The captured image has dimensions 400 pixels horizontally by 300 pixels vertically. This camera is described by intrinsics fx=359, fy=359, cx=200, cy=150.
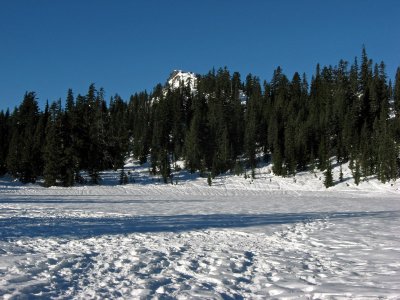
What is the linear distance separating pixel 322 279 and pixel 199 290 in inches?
109

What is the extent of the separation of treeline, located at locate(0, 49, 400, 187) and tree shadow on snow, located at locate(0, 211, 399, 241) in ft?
128

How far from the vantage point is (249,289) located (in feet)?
23.3

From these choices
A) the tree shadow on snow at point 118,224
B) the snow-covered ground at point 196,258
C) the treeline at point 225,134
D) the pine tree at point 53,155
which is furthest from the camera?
the treeline at point 225,134

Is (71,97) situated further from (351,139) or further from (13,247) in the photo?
(13,247)

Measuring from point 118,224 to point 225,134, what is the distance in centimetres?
6587

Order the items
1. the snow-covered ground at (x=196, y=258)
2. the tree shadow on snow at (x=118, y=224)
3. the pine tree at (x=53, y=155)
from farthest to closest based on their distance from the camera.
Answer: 1. the pine tree at (x=53, y=155)
2. the tree shadow on snow at (x=118, y=224)
3. the snow-covered ground at (x=196, y=258)

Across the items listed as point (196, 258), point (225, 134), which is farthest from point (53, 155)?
point (196, 258)

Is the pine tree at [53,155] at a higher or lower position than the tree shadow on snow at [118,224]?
higher

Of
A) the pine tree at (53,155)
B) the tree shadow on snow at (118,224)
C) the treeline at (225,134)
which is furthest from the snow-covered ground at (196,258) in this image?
the treeline at (225,134)

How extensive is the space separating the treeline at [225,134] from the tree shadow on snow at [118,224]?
128 ft

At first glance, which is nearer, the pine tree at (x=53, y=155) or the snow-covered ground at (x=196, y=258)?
the snow-covered ground at (x=196, y=258)

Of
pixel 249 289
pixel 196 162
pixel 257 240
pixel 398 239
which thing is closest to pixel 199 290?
pixel 249 289

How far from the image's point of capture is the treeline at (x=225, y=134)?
2302 inches

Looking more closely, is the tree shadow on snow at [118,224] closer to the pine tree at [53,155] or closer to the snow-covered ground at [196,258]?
the snow-covered ground at [196,258]
